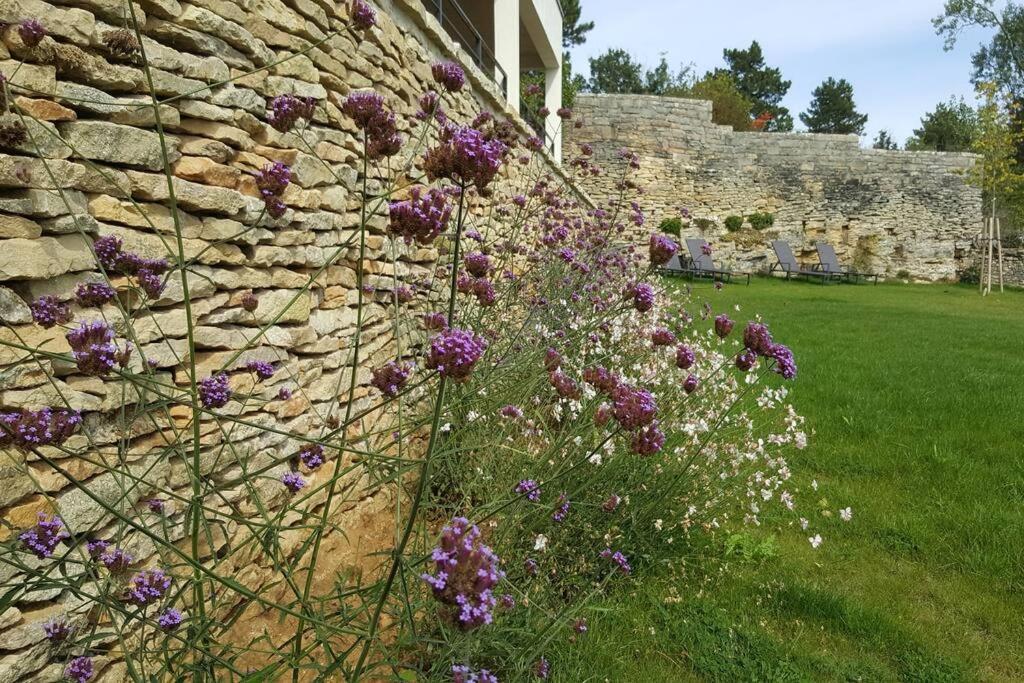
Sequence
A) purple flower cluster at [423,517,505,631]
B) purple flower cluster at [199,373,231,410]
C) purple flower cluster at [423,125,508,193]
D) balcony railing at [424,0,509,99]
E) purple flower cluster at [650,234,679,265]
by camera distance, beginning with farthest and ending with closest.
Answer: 1. balcony railing at [424,0,509,99]
2. purple flower cluster at [650,234,679,265]
3. purple flower cluster at [199,373,231,410]
4. purple flower cluster at [423,125,508,193]
5. purple flower cluster at [423,517,505,631]

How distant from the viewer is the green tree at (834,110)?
46.1 metres

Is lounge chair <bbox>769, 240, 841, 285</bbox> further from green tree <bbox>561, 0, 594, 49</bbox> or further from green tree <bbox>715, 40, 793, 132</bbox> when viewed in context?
green tree <bbox>715, 40, 793, 132</bbox>

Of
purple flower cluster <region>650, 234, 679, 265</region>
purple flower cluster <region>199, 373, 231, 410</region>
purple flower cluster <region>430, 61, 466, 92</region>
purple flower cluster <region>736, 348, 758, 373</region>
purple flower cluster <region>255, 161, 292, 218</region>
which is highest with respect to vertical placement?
purple flower cluster <region>430, 61, 466, 92</region>

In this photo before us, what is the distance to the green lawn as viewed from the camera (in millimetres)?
2285

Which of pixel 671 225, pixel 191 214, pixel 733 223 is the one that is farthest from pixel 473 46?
pixel 733 223

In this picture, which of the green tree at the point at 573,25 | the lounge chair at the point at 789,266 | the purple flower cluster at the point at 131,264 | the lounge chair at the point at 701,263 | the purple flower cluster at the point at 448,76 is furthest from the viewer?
the green tree at the point at 573,25

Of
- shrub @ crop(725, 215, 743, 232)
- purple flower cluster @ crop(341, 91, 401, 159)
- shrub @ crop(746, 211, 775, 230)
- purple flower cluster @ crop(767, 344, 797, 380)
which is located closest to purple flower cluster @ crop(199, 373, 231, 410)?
purple flower cluster @ crop(341, 91, 401, 159)

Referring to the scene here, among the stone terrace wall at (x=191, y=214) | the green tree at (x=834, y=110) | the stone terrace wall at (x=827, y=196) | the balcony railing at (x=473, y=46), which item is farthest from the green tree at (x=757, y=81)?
the stone terrace wall at (x=191, y=214)

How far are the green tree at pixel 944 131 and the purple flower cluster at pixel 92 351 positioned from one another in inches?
1734

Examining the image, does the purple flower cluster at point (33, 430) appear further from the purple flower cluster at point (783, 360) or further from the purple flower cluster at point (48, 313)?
the purple flower cluster at point (783, 360)

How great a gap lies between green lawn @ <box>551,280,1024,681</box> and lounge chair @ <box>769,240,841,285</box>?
43.2 ft

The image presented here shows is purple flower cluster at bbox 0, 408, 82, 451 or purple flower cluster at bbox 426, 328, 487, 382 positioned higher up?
purple flower cluster at bbox 426, 328, 487, 382

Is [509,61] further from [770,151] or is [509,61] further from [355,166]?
[770,151]

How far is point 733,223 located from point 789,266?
2185mm
